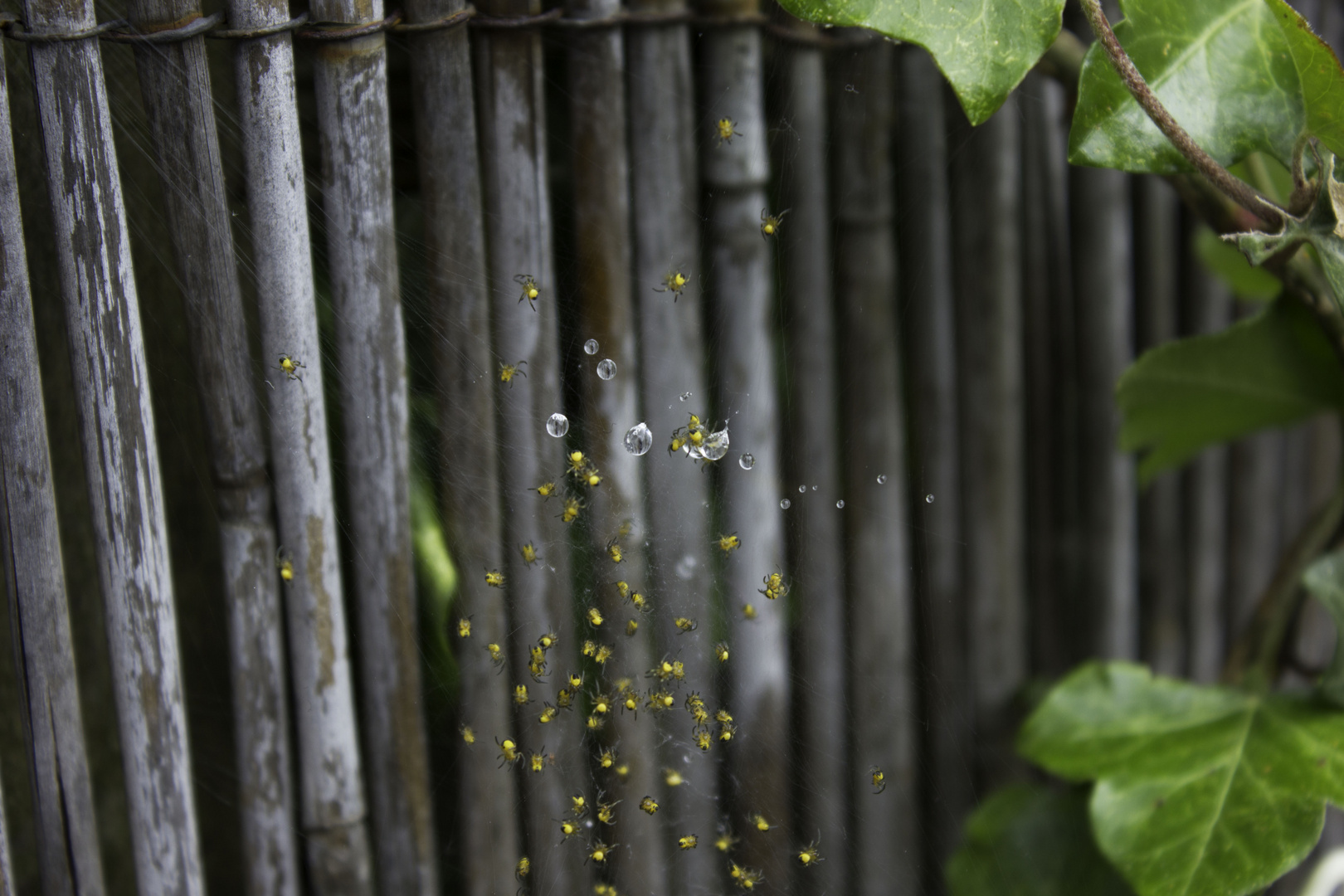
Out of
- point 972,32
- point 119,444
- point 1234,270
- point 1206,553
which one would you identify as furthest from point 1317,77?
point 119,444

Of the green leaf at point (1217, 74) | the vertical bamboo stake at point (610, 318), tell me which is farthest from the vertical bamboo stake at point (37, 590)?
the green leaf at point (1217, 74)

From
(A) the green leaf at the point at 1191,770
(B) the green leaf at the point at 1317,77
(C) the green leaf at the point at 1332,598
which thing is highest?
(B) the green leaf at the point at 1317,77

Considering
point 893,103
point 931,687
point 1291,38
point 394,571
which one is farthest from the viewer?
point 931,687

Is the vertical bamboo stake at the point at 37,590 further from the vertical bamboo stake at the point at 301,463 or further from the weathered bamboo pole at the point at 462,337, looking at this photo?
the weathered bamboo pole at the point at 462,337

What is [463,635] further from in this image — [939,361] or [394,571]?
[939,361]

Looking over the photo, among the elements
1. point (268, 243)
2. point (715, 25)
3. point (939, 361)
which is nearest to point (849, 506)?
point (939, 361)

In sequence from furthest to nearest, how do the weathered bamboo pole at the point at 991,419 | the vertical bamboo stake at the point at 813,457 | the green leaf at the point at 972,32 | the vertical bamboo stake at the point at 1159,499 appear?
the vertical bamboo stake at the point at 1159,499 → the weathered bamboo pole at the point at 991,419 → the vertical bamboo stake at the point at 813,457 → the green leaf at the point at 972,32
